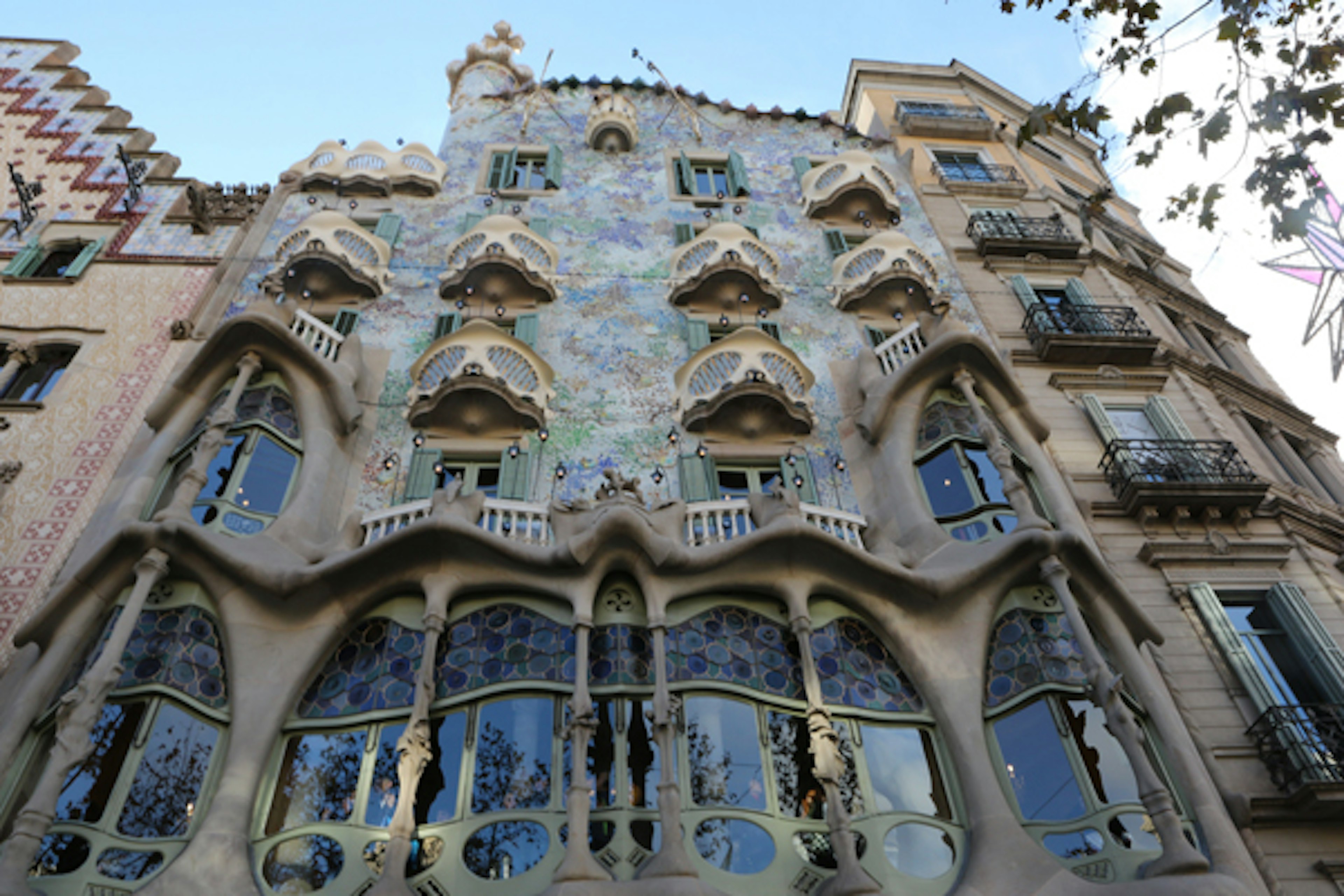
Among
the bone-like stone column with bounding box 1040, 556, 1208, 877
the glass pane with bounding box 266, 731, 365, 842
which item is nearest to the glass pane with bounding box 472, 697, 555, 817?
the glass pane with bounding box 266, 731, 365, 842

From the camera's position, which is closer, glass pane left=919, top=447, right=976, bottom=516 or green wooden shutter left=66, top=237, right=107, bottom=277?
glass pane left=919, top=447, right=976, bottom=516

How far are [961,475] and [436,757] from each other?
8.27 metres

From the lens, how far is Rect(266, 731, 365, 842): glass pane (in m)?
10.6

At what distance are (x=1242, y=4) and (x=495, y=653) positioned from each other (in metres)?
9.81

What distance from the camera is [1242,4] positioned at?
8281 mm

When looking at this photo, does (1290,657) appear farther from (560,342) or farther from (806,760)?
(560,342)

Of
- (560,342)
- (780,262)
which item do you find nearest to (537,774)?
(560,342)

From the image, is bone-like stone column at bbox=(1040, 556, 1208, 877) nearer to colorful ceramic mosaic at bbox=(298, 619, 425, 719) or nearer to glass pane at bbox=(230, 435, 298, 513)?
colorful ceramic mosaic at bbox=(298, 619, 425, 719)

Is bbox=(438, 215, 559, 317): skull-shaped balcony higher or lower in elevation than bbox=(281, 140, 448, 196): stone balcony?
lower

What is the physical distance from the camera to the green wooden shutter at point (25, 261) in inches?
727

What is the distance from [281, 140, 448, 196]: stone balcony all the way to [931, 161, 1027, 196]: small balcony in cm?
1209

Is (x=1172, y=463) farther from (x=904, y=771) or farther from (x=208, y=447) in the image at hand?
(x=208, y=447)

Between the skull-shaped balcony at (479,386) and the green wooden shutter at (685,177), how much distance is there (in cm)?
817

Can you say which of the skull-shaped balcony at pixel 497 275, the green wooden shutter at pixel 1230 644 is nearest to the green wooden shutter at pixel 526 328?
the skull-shaped balcony at pixel 497 275
